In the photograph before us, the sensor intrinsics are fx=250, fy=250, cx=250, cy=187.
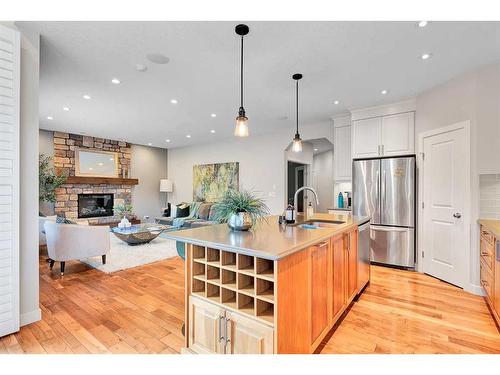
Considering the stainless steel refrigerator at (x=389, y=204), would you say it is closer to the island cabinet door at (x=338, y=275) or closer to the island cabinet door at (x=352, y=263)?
the island cabinet door at (x=352, y=263)

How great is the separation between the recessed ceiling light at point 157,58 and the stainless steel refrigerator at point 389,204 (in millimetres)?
3318

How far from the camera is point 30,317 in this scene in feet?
7.37

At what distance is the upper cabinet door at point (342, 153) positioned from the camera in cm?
474

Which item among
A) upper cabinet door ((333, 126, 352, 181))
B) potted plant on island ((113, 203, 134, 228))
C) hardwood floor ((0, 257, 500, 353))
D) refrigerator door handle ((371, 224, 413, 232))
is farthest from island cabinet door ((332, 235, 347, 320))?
potted plant on island ((113, 203, 134, 228))

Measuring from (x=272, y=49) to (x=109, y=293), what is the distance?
128 inches

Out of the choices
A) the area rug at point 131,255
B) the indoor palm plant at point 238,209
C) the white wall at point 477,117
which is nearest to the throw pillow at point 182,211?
the area rug at point 131,255

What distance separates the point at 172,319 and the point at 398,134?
4.11 m

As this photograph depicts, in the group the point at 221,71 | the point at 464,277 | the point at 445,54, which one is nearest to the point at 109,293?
the point at 221,71

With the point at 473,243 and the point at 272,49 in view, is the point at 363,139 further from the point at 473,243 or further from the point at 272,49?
the point at 272,49

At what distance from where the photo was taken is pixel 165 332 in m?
2.15

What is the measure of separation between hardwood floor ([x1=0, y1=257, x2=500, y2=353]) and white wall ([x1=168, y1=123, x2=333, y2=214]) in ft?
10.5

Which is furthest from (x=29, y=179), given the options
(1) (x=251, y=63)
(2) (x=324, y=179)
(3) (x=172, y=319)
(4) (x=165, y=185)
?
(2) (x=324, y=179)

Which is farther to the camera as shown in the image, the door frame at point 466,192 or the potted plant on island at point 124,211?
the potted plant on island at point 124,211

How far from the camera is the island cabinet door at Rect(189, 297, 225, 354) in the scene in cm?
159
